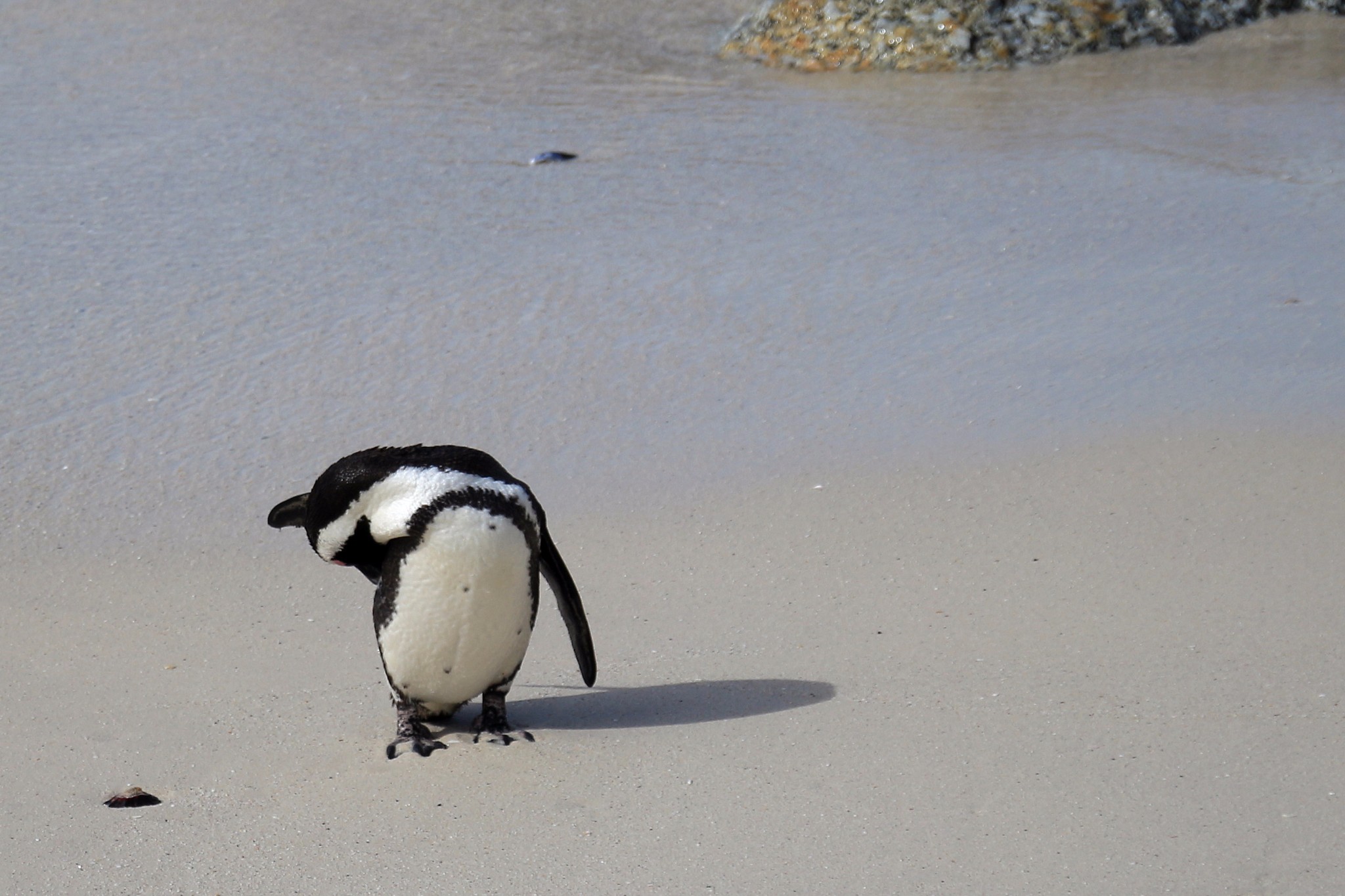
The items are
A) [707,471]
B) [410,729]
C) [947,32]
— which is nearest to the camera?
[410,729]

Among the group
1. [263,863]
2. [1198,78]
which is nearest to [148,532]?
[263,863]

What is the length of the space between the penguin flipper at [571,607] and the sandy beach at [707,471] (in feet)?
0.34

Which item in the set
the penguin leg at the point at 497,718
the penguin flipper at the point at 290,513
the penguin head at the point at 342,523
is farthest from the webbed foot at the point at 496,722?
the penguin flipper at the point at 290,513

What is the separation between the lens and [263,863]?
2082 mm

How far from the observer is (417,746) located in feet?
7.89

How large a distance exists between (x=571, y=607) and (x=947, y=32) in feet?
18.8

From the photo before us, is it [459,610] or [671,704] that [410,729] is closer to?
[459,610]

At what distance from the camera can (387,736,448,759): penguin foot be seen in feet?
7.84

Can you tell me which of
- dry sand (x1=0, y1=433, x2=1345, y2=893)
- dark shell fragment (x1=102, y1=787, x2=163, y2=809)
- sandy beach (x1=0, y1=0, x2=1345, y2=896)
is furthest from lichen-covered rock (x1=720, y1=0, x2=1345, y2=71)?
dark shell fragment (x1=102, y1=787, x2=163, y2=809)

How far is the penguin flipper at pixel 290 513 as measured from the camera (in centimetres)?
254

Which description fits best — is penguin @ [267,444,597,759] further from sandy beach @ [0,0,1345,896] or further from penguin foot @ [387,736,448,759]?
sandy beach @ [0,0,1345,896]

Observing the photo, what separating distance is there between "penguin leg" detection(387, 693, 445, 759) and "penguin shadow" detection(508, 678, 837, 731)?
179 mm

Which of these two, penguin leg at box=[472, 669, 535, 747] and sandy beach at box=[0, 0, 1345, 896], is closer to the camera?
sandy beach at box=[0, 0, 1345, 896]

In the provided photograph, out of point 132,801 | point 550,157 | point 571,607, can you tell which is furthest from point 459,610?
point 550,157
